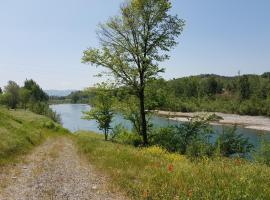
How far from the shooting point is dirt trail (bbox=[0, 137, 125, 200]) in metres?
10.8

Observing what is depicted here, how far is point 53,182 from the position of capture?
1275cm

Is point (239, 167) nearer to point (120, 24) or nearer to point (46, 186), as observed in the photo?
point (46, 186)

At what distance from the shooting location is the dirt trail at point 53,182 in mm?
10766

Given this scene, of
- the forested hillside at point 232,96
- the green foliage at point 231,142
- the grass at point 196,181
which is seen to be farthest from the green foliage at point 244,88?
the grass at point 196,181

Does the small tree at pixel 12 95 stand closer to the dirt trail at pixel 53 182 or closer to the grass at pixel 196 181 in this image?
the dirt trail at pixel 53 182

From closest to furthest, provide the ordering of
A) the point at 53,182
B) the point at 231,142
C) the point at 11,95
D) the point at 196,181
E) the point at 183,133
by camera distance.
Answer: the point at 196,181, the point at 53,182, the point at 231,142, the point at 183,133, the point at 11,95

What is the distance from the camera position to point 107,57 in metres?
30.6

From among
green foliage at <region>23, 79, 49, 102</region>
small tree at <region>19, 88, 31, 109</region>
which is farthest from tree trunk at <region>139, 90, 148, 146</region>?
green foliage at <region>23, 79, 49, 102</region>

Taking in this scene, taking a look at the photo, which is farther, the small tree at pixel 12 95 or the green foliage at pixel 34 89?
the green foliage at pixel 34 89

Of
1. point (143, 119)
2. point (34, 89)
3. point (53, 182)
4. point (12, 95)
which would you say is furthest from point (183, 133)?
point (34, 89)

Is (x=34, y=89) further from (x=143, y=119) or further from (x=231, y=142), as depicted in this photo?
(x=231, y=142)

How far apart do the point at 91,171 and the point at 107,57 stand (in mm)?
17063

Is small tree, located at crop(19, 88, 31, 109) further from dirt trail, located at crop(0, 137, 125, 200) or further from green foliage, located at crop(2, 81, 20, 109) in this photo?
dirt trail, located at crop(0, 137, 125, 200)

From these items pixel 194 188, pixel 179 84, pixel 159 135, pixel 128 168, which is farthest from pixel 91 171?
pixel 179 84
